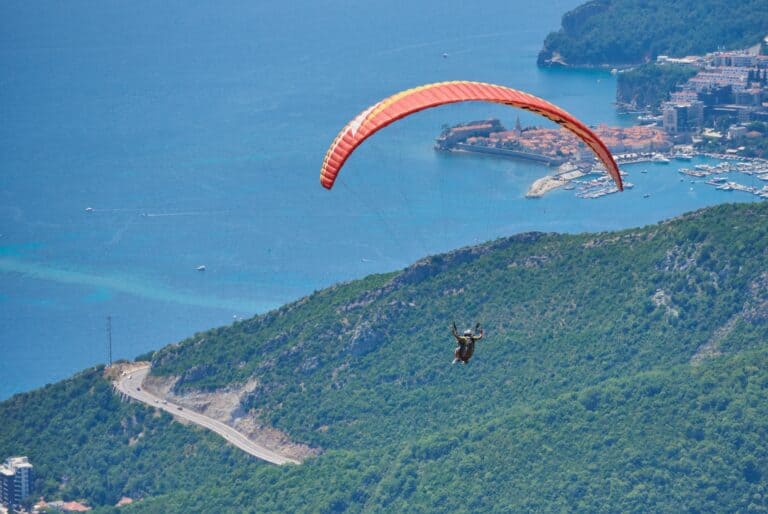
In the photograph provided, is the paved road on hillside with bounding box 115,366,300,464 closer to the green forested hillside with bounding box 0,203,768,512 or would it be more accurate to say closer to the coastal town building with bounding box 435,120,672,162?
the green forested hillside with bounding box 0,203,768,512

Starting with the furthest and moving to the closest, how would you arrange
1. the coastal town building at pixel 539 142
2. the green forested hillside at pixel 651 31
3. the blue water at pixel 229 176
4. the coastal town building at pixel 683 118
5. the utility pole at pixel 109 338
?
1. the green forested hillside at pixel 651 31
2. the coastal town building at pixel 683 118
3. the coastal town building at pixel 539 142
4. the blue water at pixel 229 176
5. the utility pole at pixel 109 338

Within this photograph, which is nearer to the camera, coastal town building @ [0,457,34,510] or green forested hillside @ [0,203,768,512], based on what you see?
green forested hillside @ [0,203,768,512]

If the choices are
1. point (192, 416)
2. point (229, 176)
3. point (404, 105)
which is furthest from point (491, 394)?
point (229, 176)

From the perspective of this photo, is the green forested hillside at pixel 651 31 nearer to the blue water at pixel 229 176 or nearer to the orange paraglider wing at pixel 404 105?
the blue water at pixel 229 176

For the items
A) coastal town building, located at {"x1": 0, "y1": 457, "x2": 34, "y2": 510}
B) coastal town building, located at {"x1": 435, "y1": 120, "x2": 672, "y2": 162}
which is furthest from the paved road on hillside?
coastal town building, located at {"x1": 435, "y1": 120, "x2": 672, "y2": 162}

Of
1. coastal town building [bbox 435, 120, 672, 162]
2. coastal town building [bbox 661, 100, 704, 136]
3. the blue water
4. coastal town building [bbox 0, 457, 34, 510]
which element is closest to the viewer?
coastal town building [bbox 0, 457, 34, 510]

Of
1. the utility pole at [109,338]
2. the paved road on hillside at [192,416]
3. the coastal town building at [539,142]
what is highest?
the coastal town building at [539,142]

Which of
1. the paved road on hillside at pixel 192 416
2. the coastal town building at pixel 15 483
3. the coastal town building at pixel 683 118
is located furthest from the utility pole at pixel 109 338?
the coastal town building at pixel 683 118
